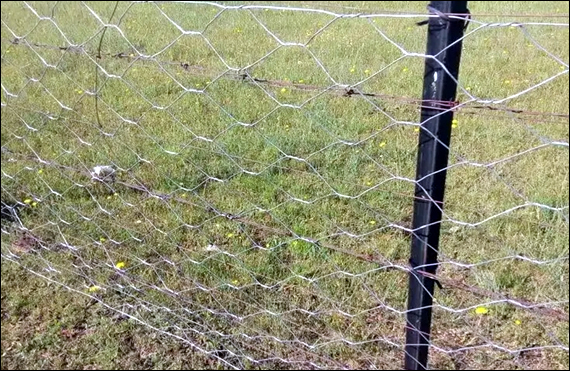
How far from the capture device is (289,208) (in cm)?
255

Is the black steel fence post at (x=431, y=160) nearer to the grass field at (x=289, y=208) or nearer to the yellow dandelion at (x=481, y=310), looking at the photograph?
the grass field at (x=289, y=208)

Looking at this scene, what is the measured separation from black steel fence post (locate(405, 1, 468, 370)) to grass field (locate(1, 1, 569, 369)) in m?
0.06

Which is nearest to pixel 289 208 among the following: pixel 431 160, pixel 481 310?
pixel 481 310

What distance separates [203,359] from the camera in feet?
6.41

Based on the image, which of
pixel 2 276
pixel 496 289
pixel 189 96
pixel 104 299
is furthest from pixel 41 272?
pixel 496 289

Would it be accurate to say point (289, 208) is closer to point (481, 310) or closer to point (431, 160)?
point (481, 310)

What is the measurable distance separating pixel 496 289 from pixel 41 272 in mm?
1675

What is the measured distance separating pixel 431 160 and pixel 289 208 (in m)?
1.26

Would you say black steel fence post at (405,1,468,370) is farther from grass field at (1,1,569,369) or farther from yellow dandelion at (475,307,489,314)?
yellow dandelion at (475,307,489,314)

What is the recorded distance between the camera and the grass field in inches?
63.9

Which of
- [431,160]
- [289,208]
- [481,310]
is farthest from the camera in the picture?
[289,208]

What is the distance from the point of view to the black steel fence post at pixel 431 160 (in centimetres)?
122

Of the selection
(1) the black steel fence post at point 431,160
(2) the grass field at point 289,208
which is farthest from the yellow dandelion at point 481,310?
(1) the black steel fence post at point 431,160

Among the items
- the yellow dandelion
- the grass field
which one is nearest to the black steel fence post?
the grass field
